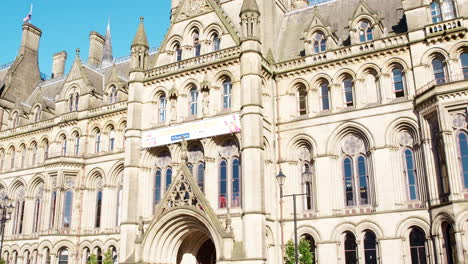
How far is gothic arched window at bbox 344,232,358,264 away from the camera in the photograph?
28594 mm

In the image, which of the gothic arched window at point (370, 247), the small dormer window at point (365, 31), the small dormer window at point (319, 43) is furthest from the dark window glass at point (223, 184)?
the small dormer window at point (365, 31)

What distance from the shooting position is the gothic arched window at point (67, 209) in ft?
125

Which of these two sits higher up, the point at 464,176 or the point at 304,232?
the point at 464,176

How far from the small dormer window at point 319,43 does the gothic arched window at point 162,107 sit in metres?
10.6

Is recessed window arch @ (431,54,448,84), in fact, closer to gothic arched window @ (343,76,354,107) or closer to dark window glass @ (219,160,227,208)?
gothic arched window @ (343,76,354,107)

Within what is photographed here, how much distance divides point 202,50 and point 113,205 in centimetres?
1356

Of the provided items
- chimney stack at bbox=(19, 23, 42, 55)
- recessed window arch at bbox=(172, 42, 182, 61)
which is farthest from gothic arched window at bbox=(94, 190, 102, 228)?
chimney stack at bbox=(19, 23, 42, 55)

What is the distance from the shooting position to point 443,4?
30.0m

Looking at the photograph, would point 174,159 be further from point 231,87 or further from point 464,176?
point 464,176

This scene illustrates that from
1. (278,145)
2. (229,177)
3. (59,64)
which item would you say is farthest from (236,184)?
(59,64)

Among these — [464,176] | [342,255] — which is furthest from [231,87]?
[464,176]

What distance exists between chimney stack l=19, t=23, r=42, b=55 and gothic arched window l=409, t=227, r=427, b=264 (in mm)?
42626

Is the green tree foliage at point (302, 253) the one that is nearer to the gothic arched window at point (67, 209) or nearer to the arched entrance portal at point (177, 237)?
the arched entrance portal at point (177, 237)

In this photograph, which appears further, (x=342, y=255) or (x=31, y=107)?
(x=31, y=107)
